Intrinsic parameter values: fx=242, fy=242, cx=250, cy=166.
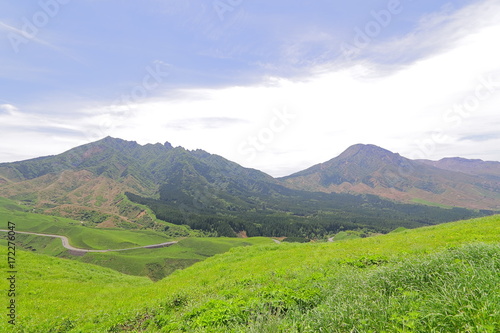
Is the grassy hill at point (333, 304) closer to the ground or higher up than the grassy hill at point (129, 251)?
higher up

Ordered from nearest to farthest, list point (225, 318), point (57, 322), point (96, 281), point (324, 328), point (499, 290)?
point (499, 290) → point (324, 328) → point (225, 318) → point (57, 322) → point (96, 281)

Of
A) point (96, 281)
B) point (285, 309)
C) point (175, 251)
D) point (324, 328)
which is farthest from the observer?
point (175, 251)

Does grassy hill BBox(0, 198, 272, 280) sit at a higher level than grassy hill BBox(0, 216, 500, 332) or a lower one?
lower

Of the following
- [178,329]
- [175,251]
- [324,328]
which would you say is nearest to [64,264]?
[178,329]

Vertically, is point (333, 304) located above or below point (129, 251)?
above

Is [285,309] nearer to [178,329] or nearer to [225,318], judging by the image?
[225,318]

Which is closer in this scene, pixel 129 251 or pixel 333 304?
pixel 333 304

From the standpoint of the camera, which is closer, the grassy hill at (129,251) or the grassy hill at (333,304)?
the grassy hill at (333,304)

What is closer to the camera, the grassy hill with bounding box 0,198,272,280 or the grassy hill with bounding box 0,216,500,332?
the grassy hill with bounding box 0,216,500,332

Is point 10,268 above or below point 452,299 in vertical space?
below

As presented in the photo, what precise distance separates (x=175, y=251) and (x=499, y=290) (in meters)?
165

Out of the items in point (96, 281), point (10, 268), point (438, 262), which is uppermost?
point (438, 262)

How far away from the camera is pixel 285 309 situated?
12.2m

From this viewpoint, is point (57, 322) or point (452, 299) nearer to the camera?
point (452, 299)
